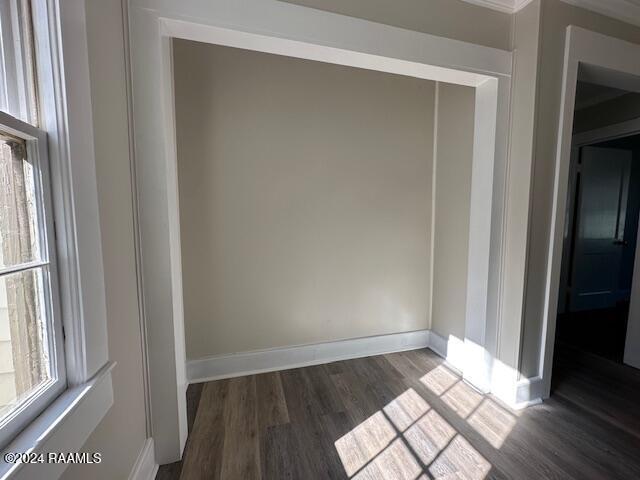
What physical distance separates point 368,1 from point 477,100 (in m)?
0.98

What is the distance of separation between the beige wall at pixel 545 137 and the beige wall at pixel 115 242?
2.24 metres

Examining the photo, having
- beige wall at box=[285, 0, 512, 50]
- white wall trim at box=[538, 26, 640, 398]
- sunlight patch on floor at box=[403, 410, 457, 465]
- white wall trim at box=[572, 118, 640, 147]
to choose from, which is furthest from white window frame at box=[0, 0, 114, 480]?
white wall trim at box=[572, 118, 640, 147]

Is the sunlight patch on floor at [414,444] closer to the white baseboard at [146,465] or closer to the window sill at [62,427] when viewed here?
the white baseboard at [146,465]

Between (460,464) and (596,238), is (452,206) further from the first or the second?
(596,238)

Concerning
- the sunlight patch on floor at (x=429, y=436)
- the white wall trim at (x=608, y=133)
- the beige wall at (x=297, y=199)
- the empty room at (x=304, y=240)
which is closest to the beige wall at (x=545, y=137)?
the empty room at (x=304, y=240)

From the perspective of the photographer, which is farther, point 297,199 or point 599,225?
point 599,225

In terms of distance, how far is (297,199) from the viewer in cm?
222

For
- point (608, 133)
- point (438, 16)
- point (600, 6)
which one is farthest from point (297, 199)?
point (608, 133)

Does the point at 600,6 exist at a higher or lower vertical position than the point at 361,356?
higher

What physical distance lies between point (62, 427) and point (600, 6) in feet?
10.9

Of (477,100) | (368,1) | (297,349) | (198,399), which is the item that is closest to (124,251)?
(198,399)

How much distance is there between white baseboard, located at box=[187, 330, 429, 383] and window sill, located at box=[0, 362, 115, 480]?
4.02 ft

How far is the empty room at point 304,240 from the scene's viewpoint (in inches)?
31.9

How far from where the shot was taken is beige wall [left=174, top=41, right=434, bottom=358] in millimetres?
2010
